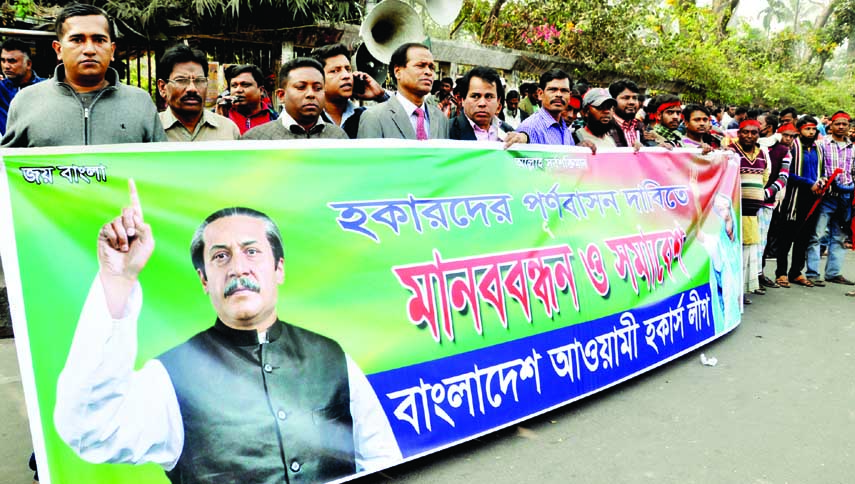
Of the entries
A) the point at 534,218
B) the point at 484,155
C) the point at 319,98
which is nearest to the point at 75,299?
the point at 319,98

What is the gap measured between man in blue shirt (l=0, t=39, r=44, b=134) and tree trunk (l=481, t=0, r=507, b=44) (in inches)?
338

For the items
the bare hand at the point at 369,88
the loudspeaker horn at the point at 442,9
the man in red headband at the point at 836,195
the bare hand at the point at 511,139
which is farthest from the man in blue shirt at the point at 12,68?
the man in red headband at the point at 836,195

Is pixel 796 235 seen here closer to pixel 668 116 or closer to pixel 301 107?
pixel 668 116

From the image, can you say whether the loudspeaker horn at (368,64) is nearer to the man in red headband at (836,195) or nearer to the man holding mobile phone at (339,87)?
the man holding mobile phone at (339,87)

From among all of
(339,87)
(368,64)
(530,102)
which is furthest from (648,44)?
(339,87)

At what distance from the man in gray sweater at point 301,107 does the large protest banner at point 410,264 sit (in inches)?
23.0

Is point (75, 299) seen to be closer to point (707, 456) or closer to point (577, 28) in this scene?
point (707, 456)

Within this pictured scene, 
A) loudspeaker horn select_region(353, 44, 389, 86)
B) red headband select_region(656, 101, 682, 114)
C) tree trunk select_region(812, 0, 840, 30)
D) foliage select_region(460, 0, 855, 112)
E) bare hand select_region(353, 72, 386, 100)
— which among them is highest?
tree trunk select_region(812, 0, 840, 30)

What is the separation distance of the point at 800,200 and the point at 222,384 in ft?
23.3

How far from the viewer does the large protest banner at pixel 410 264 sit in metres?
2.38

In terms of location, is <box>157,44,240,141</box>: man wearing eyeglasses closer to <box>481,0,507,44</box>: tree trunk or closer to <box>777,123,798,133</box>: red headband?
<box>777,123,798,133</box>: red headband

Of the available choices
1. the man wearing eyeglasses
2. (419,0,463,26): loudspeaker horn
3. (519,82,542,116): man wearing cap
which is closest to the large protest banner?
the man wearing eyeglasses

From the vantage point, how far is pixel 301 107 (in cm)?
361

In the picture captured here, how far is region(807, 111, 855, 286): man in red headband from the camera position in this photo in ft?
25.0
